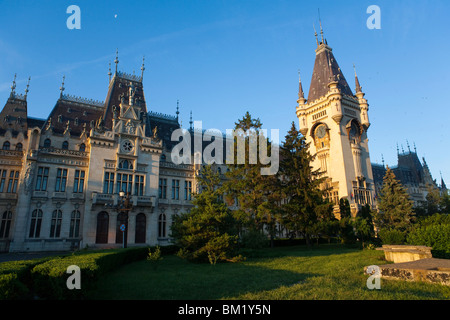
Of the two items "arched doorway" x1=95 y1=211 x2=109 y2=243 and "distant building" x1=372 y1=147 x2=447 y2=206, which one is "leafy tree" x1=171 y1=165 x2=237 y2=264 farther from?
"distant building" x1=372 y1=147 x2=447 y2=206

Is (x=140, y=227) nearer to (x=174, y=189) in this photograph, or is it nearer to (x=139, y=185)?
(x=139, y=185)

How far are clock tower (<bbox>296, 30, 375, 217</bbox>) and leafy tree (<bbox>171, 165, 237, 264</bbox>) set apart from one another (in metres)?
35.2

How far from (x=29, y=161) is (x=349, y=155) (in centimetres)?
5147

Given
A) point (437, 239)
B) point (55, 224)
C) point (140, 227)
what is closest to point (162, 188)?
point (140, 227)

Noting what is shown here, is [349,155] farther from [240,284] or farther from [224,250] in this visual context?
[240,284]

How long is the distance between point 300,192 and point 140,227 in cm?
2122

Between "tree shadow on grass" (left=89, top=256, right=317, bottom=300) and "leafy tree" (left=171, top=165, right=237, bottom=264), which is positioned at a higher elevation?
"leafy tree" (left=171, top=165, right=237, bottom=264)

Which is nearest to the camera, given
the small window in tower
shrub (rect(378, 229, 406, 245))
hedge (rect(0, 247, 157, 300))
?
hedge (rect(0, 247, 157, 300))

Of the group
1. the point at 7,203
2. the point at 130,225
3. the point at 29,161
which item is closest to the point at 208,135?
the point at 130,225

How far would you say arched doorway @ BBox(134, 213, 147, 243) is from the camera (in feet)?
117

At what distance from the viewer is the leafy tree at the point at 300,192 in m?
30.8

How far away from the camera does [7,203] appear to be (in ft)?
103

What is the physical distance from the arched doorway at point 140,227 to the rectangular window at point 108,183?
16.4ft

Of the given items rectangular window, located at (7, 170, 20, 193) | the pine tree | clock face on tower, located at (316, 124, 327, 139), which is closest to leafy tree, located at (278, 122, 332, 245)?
the pine tree
